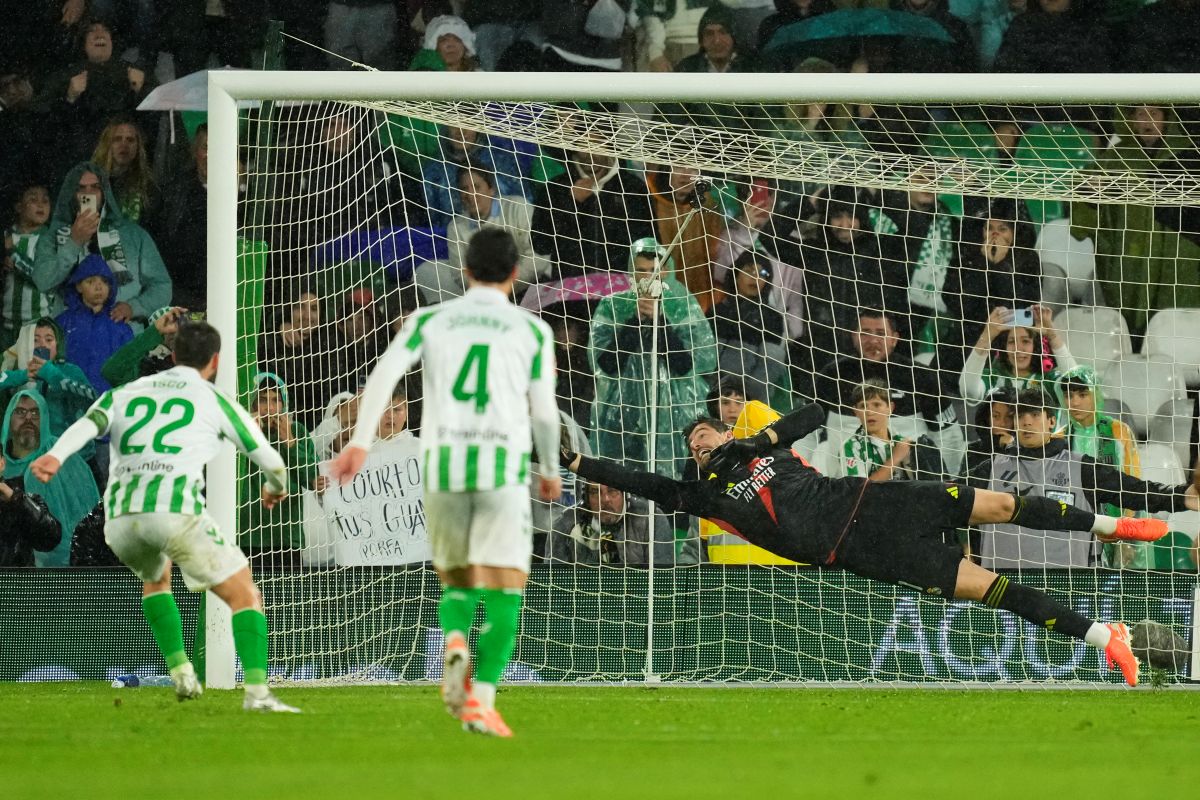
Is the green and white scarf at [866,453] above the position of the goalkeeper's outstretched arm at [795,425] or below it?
below

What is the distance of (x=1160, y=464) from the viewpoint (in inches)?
435

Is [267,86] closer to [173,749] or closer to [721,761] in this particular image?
[173,749]

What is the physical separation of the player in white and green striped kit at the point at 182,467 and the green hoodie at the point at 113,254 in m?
5.50

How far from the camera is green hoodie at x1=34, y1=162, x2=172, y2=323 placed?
40.9 ft

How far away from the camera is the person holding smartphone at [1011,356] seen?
11078 mm

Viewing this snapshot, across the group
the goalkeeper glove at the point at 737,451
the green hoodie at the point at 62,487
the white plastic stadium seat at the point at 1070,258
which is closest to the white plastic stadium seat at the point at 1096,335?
the white plastic stadium seat at the point at 1070,258

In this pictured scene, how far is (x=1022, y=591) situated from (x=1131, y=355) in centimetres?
282

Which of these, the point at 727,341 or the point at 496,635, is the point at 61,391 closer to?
the point at 727,341

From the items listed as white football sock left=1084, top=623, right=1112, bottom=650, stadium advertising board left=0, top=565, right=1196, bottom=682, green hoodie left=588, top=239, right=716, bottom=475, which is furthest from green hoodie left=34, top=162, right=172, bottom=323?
white football sock left=1084, top=623, right=1112, bottom=650

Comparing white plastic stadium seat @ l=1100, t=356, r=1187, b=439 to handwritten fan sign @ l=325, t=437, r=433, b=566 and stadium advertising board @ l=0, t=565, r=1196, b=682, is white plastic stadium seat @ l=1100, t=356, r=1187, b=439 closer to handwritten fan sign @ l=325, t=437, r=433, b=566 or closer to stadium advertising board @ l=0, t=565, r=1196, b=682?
stadium advertising board @ l=0, t=565, r=1196, b=682

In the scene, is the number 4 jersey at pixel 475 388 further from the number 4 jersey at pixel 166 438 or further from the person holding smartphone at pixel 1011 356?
the person holding smartphone at pixel 1011 356

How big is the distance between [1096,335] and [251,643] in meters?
6.85

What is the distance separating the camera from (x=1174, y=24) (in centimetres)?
1309

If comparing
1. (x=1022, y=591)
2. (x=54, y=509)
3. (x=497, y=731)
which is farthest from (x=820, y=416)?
(x=54, y=509)
